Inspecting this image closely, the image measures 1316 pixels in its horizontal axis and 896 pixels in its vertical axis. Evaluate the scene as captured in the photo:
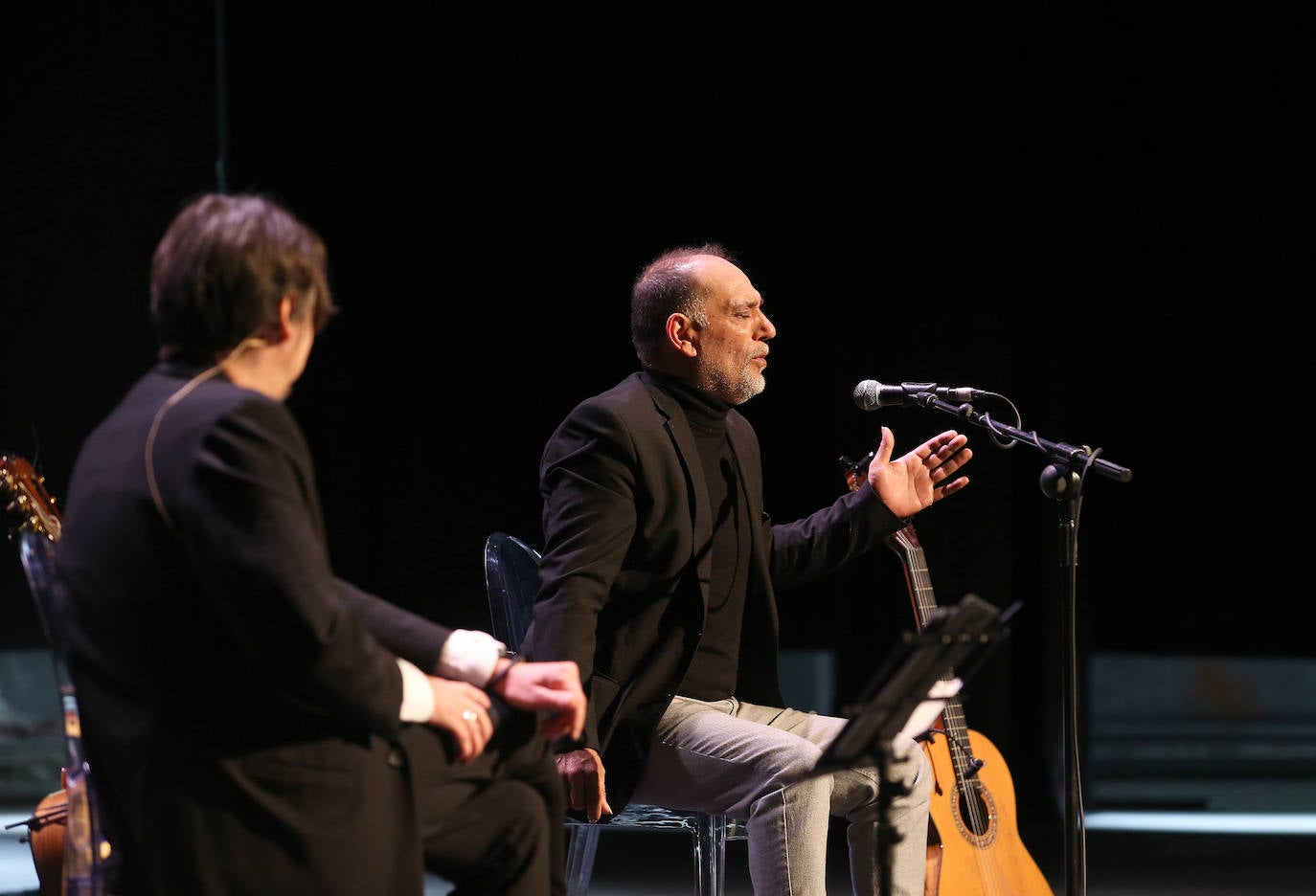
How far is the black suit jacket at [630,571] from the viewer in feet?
8.47

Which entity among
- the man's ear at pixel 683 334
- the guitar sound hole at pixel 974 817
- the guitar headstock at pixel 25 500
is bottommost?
the guitar sound hole at pixel 974 817

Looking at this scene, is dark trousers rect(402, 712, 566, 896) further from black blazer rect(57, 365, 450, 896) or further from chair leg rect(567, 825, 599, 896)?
chair leg rect(567, 825, 599, 896)

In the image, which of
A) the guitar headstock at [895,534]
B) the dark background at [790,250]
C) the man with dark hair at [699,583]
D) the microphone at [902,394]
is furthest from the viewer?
the dark background at [790,250]

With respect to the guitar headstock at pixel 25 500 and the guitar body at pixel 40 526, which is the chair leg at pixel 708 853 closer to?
the guitar body at pixel 40 526

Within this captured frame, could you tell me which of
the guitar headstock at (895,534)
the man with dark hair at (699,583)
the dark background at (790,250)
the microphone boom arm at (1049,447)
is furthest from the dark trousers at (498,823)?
the dark background at (790,250)

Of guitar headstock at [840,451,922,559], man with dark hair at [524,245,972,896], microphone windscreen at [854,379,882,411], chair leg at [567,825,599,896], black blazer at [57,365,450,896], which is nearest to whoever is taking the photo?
black blazer at [57,365,450,896]

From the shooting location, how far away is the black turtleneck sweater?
2.81m

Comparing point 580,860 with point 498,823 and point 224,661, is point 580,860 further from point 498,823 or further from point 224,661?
point 224,661

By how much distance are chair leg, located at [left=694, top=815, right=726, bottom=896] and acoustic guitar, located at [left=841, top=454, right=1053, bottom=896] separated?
43cm

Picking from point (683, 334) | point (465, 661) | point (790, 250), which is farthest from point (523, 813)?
point (790, 250)

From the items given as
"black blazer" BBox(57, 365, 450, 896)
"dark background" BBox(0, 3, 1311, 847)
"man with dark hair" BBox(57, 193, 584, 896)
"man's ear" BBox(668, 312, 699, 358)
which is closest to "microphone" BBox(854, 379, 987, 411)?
"man's ear" BBox(668, 312, 699, 358)

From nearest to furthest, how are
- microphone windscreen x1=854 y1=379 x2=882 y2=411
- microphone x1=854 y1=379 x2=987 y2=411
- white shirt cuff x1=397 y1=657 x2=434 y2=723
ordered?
white shirt cuff x1=397 y1=657 x2=434 y2=723 < microphone x1=854 y1=379 x2=987 y2=411 < microphone windscreen x1=854 y1=379 x2=882 y2=411

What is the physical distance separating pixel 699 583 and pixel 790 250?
2313 millimetres

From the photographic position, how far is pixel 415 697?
1686 mm
